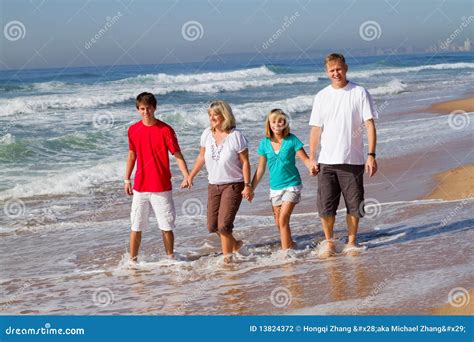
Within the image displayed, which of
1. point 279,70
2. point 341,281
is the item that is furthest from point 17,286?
point 279,70

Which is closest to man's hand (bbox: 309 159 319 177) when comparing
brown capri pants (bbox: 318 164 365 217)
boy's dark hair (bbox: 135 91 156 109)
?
brown capri pants (bbox: 318 164 365 217)

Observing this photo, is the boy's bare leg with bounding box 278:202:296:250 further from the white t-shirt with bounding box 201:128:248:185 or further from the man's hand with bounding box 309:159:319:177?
the white t-shirt with bounding box 201:128:248:185

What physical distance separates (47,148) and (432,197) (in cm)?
957

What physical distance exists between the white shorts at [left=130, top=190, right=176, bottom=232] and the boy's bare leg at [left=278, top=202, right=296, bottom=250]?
0.98 metres

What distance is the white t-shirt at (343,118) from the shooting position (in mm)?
6277

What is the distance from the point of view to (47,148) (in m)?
15.8

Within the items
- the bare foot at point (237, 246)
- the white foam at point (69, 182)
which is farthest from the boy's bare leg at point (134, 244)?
the white foam at point (69, 182)

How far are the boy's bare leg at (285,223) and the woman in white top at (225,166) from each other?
39 cm

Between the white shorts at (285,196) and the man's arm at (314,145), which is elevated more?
the man's arm at (314,145)

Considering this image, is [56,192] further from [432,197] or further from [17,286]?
[432,197]

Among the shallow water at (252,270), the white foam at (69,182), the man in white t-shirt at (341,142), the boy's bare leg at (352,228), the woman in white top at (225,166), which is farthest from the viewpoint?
the white foam at (69,182)

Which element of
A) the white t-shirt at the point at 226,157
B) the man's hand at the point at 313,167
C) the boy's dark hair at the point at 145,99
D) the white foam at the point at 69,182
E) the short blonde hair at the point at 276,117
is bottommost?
the man's hand at the point at 313,167

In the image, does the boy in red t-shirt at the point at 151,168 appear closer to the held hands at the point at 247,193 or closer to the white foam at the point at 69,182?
the held hands at the point at 247,193

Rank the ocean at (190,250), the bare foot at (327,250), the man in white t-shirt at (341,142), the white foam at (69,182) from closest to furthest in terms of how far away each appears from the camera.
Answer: the ocean at (190,250)
the man in white t-shirt at (341,142)
the bare foot at (327,250)
the white foam at (69,182)
